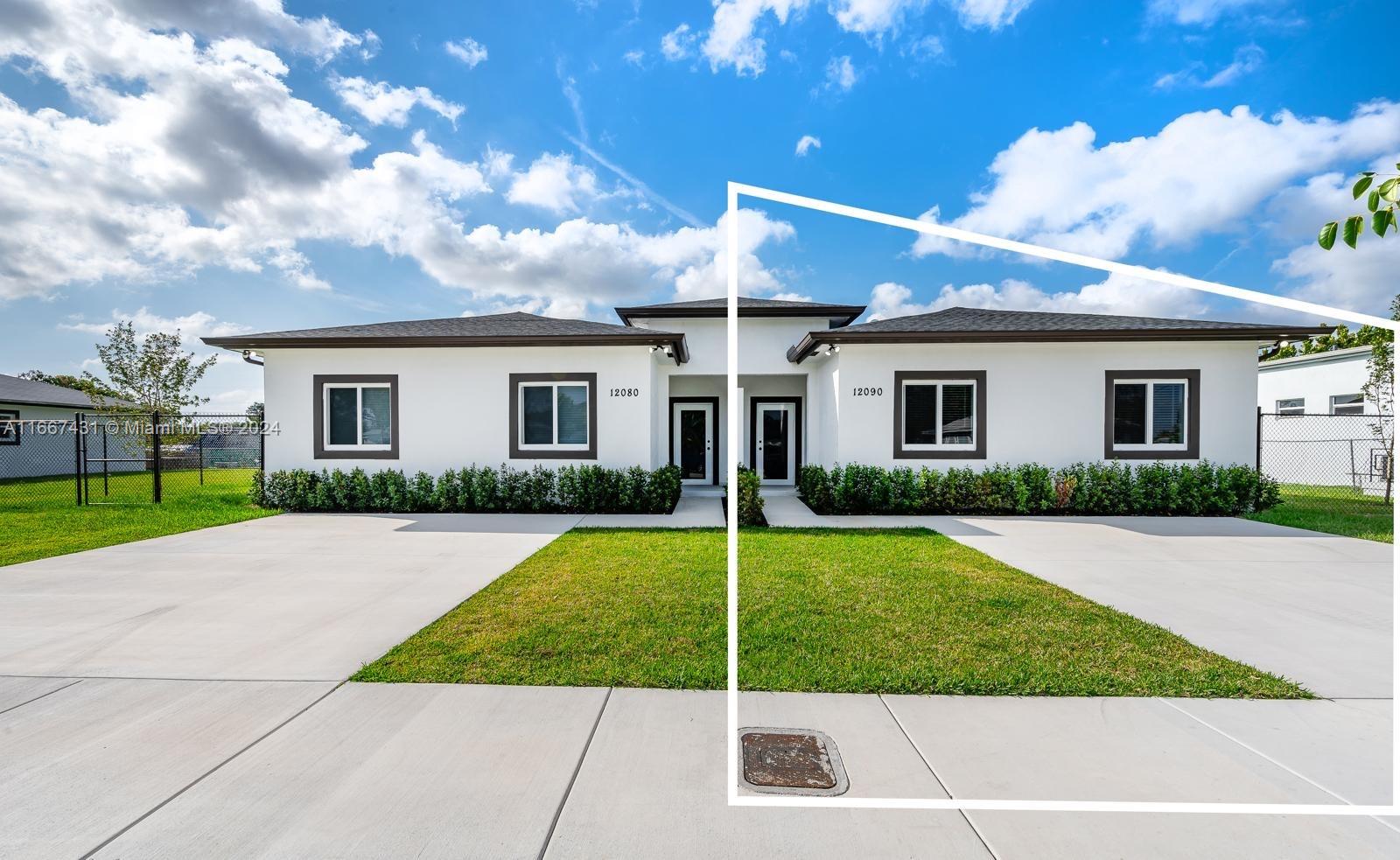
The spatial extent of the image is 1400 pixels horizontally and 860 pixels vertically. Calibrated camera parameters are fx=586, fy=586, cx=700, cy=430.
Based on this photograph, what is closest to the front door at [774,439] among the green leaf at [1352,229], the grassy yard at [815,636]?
the grassy yard at [815,636]

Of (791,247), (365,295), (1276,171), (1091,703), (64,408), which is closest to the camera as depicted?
(1091,703)

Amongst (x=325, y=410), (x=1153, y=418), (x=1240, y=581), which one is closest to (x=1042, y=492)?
(x=1153, y=418)

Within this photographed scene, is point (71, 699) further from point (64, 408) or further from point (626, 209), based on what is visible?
point (64, 408)

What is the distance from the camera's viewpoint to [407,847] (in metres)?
2.18

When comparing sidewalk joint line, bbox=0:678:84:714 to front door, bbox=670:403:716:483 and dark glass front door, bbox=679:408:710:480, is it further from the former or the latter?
dark glass front door, bbox=679:408:710:480

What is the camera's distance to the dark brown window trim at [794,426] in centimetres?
1573

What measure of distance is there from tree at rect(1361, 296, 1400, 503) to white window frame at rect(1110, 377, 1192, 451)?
6.15m

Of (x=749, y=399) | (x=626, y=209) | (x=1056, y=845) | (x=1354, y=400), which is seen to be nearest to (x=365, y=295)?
(x=626, y=209)

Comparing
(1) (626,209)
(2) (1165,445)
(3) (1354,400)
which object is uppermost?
(1) (626,209)

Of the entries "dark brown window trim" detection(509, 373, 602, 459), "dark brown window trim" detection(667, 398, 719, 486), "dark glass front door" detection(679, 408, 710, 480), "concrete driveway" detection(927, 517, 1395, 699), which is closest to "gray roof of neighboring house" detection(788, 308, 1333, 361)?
"concrete driveway" detection(927, 517, 1395, 699)

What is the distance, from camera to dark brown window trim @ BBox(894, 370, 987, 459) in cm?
1166

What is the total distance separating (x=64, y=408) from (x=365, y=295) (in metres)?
15.9

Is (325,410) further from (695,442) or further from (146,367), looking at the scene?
(146,367)

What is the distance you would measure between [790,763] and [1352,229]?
134 inches
